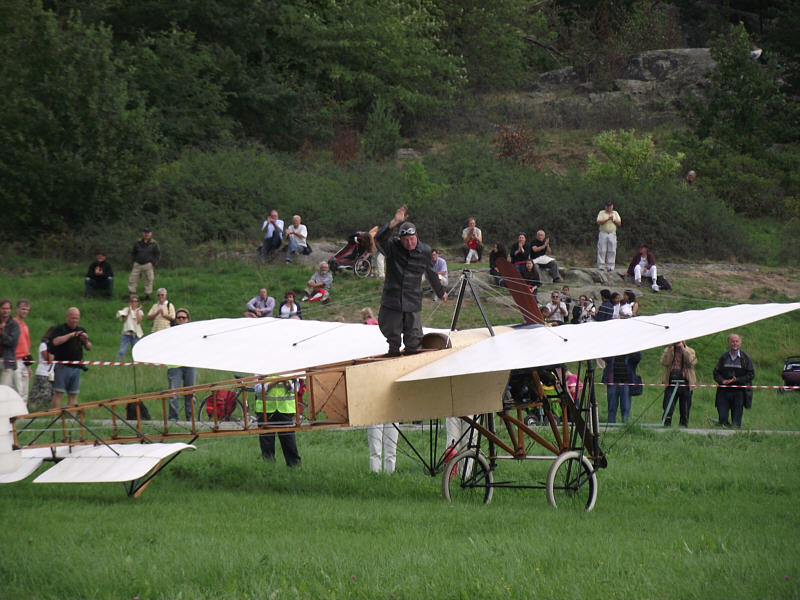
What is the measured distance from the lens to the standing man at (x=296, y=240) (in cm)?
3094

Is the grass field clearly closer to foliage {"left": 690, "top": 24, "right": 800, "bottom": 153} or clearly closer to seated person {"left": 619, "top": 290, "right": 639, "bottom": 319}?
seated person {"left": 619, "top": 290, "right": 639, "bottom": 319}

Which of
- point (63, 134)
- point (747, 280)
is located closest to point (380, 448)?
point (747, 280)

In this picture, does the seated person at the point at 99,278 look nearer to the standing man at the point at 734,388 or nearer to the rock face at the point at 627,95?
the standing man at the point at 734,388

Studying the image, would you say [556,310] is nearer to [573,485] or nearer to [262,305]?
[262,305]

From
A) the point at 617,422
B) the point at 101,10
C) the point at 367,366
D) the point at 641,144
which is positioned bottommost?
the point at 617,422

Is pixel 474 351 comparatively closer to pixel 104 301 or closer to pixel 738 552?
pixel 738 552

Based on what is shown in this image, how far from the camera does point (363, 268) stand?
2908cm

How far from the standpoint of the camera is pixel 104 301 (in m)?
27.1

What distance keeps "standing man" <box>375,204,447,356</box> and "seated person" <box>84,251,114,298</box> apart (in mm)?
17895

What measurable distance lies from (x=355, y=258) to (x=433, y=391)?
1817cm

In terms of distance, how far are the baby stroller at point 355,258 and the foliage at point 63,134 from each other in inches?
351

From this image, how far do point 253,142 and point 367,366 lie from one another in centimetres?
3424

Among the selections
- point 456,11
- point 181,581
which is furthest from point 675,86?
point 181,581

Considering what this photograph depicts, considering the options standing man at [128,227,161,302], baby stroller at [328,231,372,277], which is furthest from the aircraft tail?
baby stroller at [328,231,372,277]
